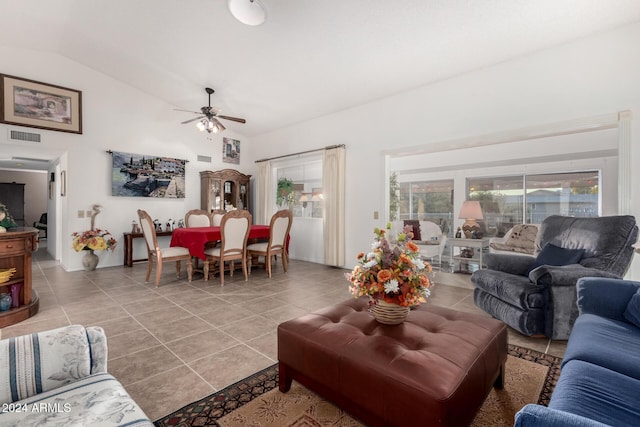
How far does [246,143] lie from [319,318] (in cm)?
650

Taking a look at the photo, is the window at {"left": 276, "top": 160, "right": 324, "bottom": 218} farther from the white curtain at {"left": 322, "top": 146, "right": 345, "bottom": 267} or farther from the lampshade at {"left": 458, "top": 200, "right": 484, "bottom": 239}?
the lampshade at {"left": 458, "top": 200, "right": 484, "bottom": 239}

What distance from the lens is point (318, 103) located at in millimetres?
5227

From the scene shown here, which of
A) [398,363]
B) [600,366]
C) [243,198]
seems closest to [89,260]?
[243,198]

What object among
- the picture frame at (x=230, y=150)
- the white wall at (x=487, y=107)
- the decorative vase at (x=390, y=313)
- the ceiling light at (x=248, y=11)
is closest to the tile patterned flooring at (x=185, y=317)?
the decorative vase at (x=390, y=313)

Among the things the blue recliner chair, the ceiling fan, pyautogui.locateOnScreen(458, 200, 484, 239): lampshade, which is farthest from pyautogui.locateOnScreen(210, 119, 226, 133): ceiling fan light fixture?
pyautogui.locateOnScreen(458, 200, 484, 239): lampshade

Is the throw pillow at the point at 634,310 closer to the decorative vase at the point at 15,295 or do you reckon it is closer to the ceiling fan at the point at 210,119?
the ceiling fan at the point at 210,119

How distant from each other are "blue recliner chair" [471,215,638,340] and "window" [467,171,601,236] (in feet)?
14.6

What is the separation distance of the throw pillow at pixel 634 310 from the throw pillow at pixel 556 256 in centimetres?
117

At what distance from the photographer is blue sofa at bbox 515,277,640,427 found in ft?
2.67

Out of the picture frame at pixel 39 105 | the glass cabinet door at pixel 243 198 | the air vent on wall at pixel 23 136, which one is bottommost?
the glass cabinet door at pixel 243 198

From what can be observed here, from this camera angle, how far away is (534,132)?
340 cm

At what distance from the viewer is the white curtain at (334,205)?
527 centimetres

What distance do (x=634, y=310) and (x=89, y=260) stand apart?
6759 millimetres

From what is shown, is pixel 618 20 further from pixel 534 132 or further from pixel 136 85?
pixel 136 85
